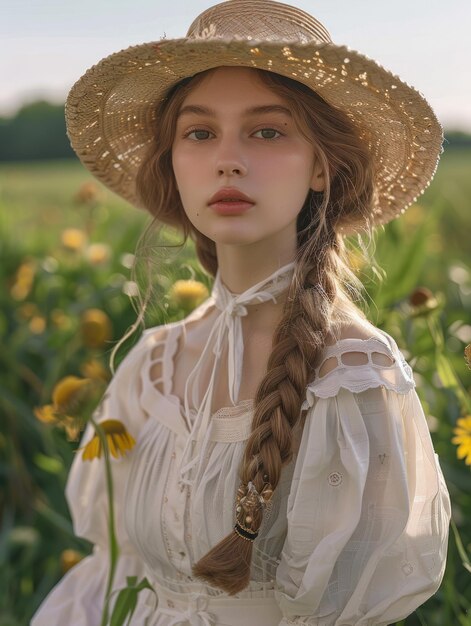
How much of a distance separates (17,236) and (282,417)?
2.45 meters

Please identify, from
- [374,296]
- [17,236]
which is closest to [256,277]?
[374,296]

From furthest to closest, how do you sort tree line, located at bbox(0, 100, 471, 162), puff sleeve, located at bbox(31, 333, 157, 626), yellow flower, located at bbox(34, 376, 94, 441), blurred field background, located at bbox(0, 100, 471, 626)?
tree line, located at bbox(0, 100, 471, 162) → blurred field background, located at bbox(0, 100, 471, 626) → puff sleeve, located at bbox(31, 333, 157, 626) → yellow flower, located at bbox(34, 376, 94, 441)

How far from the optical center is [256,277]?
5.44 feet

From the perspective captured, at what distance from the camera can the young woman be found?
4.71 ft

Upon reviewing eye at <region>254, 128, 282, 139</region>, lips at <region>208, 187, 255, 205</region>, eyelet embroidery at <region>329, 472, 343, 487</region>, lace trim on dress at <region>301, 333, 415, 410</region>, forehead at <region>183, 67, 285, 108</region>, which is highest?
forehead at <region>183, 67, 285, 108</region>

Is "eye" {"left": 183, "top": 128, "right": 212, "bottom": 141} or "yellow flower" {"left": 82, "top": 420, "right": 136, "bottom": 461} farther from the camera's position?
"yellow flower" {"left": 82, "top": 420, "right": 136, "bottom": 461}

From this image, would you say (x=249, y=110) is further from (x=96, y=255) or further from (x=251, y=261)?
(x=96, y=255)

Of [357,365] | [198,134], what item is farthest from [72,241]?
[357,365]

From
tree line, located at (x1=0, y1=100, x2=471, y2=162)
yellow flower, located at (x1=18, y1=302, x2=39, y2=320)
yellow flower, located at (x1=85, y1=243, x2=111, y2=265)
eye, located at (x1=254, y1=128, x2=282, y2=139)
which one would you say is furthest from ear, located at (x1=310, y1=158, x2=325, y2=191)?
tree line, located at (x1=0, y1=100, x2=471, y2=162)

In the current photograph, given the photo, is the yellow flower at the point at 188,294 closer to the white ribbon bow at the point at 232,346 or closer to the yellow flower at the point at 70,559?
the white ribbon bow at the point at 232,346

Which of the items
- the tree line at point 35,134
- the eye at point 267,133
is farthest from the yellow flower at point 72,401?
the tree line at point 35,134

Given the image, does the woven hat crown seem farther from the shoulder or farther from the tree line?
the tree line

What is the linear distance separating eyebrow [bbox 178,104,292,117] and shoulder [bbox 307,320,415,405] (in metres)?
0.36

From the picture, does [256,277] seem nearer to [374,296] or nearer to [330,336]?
[330,336]
